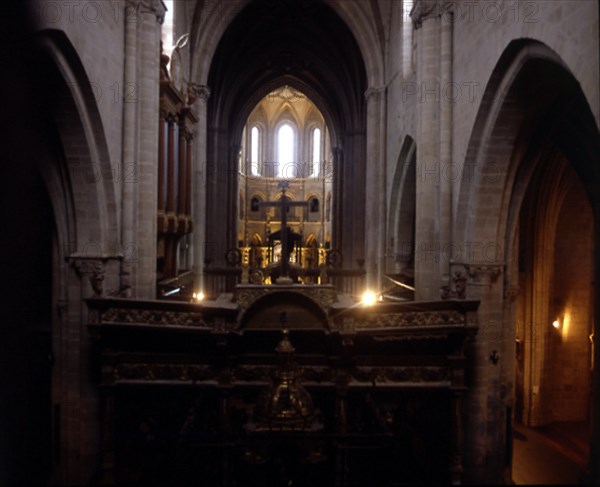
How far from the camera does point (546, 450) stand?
39.8ft

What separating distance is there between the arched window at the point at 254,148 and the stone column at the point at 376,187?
86.4 feet

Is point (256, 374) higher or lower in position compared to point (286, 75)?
lower

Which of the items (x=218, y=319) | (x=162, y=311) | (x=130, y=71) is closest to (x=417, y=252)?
(x=218, y=319)

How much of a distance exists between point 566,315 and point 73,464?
12264 millimetres

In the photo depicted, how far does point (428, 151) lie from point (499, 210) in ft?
6.48

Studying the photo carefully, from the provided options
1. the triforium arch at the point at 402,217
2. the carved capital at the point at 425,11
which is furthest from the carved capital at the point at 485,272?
the triforium arch at the point at 402,217

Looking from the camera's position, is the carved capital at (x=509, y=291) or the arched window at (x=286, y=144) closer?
the carved capital at (x=509, y=291)

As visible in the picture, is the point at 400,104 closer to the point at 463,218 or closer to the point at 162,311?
the point at 463,218

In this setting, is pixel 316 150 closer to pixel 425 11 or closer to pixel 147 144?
pixel 425 11

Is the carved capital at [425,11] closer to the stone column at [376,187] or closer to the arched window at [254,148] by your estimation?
the stone column at [376,187]

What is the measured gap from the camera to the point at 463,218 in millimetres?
10109

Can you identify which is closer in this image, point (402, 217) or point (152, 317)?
point (152, 317)

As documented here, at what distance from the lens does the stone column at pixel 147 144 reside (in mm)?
10516

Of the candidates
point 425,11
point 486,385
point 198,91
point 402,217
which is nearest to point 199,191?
point 198,91
